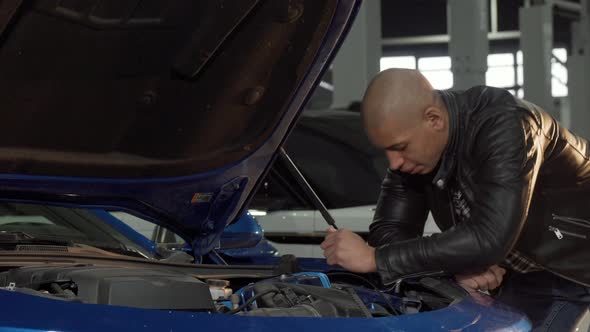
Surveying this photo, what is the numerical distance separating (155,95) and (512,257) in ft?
3.93

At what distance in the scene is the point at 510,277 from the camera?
2912mm

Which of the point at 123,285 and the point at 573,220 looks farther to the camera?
the point at 573,220

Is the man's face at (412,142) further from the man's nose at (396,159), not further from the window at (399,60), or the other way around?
the window at (399,60)

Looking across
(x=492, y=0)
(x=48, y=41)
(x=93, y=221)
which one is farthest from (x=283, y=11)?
(x=492, y=0)

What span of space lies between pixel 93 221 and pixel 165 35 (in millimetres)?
1348

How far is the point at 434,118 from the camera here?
2.57 m

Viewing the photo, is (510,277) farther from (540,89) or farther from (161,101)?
(540,89)

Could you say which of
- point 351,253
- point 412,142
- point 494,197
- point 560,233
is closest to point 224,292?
point 351,253

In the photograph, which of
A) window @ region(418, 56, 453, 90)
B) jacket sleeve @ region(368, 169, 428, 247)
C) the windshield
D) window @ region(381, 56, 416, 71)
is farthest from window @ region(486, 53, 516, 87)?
jacket sleeve @ region(368, 169, 428, 247)

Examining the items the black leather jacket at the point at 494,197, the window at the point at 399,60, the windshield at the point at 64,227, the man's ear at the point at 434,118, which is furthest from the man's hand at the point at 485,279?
the window at the point at 399,60

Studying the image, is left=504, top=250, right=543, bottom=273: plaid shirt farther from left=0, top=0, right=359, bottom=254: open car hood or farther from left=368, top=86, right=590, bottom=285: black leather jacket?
left=0, top=0, right=359, bottom=254: open car hood

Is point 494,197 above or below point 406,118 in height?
below

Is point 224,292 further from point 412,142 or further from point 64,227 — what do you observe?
point 64,227

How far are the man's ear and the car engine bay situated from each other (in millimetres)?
464
